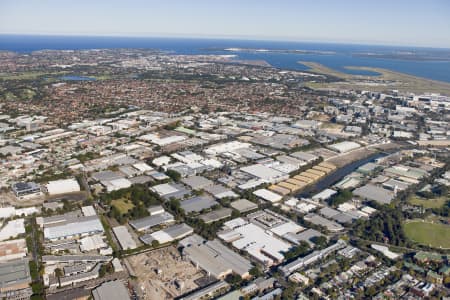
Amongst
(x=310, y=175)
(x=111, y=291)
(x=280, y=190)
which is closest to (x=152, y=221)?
(x=111, y=291)

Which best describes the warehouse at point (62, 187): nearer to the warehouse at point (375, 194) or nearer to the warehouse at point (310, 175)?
the warehouse at point (310, 175)

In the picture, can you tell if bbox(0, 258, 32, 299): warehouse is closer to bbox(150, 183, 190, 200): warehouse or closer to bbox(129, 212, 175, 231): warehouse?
bbox(129, 212, 175, 231): warehouse

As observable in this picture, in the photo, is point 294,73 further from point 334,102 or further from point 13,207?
point 13,207

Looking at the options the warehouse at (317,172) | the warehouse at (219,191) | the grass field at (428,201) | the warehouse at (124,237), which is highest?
the warehouse at (317,172)

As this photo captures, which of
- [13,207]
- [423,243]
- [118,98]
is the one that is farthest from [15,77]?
[423,243]

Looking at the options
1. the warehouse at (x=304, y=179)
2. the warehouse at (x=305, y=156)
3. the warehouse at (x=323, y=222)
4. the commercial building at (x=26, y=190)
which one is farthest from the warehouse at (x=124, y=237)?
the warehouse at (x=305, y=156)

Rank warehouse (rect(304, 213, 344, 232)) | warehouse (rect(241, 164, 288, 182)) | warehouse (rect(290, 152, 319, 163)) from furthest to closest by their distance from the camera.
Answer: warehouse (rect(290, 152, 319, 163)) < warehouse (rect(241, 164, 288, 182)) < warehouse (rect(304, 213, 344, 232))

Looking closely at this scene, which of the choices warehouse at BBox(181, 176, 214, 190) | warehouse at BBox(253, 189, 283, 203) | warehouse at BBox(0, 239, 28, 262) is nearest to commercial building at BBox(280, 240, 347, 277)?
warehouse at BBox(253, 189, 283, 203)
